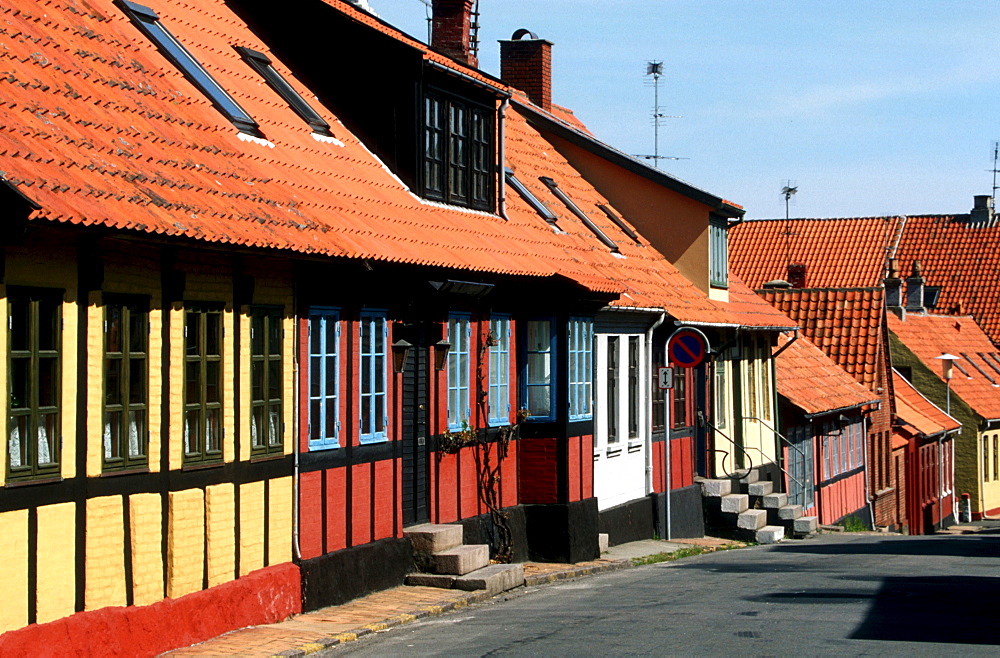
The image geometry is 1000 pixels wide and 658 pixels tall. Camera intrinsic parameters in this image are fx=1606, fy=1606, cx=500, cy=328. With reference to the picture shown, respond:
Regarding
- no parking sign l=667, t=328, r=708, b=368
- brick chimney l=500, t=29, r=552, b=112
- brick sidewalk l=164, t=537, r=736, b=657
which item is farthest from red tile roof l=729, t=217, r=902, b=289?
brick sidewalk l=164, t=537, r=736, b=657

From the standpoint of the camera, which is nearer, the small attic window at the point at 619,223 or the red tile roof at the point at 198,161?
the red tile roof at the point at 198,161

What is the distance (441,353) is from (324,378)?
257 centimetres

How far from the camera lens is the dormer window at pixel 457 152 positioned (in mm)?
19016

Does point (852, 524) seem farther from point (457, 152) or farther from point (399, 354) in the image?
point (399, 354)

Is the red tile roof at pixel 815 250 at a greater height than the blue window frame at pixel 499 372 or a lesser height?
greater

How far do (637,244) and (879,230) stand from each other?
3630 centimetres

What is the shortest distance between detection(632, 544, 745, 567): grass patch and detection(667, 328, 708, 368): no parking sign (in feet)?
8.83

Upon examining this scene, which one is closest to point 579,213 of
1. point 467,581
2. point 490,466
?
point 490,466

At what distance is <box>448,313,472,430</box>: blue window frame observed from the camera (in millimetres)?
17938

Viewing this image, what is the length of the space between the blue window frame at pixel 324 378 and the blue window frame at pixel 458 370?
2.84 metres

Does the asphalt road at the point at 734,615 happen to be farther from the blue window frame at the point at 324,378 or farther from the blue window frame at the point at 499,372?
the blue window frame at the point at 499,372

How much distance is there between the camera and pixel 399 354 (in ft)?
53.5

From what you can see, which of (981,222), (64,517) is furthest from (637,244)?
(981,222)

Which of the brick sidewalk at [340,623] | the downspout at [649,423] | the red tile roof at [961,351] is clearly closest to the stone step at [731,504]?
the downspout at [649,423]
